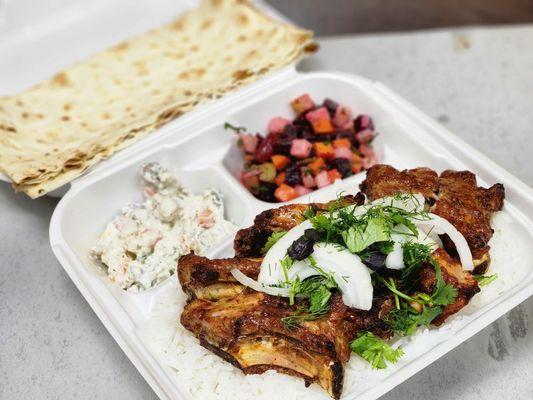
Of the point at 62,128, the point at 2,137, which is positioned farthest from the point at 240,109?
the point at 2,137

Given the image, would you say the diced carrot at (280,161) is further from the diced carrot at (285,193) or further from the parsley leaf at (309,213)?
the parsley leaf at (309,213)

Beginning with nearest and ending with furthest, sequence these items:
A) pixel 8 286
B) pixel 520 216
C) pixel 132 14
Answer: pixel 520 216 < pixel 8 286 < pixel 132 14

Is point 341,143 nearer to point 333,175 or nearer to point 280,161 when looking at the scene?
point 333,175

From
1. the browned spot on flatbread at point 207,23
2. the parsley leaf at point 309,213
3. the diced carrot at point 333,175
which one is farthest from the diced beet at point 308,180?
the browned spot on flatbread at point 207,23

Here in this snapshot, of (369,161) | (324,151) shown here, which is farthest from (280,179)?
(369,161)

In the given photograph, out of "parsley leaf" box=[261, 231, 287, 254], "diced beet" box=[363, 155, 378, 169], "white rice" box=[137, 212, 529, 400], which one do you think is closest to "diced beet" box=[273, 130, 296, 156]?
"diced beet" box=[363, 155, 378, 169]

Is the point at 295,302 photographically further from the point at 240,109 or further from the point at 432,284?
the point at 240,109

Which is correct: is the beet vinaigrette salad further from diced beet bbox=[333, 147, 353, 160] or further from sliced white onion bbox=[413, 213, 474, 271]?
sliced white onion bbox=[413, 213, 474, 271]
